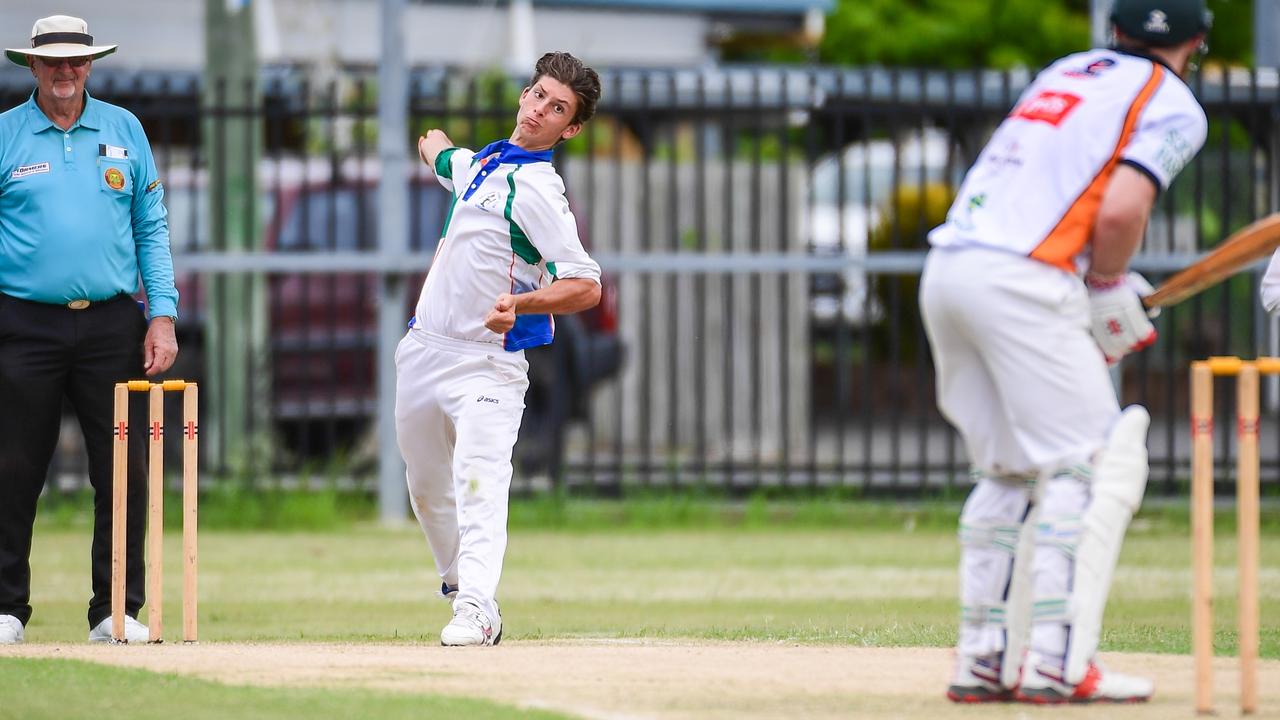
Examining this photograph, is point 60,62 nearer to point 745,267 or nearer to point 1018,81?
point 745,267

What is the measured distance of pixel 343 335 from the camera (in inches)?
532

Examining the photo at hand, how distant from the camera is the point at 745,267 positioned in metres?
12.0

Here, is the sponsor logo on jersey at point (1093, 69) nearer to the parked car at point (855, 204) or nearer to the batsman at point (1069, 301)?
the batsman at point (1069, 301)

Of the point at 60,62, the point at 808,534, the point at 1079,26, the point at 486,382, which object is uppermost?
the point at 1079,26

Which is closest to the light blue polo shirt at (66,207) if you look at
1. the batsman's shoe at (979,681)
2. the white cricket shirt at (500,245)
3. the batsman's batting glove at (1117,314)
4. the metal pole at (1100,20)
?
the white cricket shirt at (500,245)

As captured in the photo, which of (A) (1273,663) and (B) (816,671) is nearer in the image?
(B) (816,671)

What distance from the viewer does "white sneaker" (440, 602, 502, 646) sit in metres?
Answer: 6.50

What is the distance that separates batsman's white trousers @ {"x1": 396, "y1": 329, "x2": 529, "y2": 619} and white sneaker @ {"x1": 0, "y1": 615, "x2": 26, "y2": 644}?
1671 millimetres

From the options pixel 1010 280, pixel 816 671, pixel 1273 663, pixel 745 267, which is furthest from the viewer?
pixel 745 267

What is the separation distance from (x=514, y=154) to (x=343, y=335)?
7.03 m

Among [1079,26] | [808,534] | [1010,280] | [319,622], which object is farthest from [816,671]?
[1079,26]

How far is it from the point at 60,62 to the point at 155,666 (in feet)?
8.26

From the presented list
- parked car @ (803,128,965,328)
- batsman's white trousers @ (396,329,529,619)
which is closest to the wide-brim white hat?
batsman's white trousers @ (396,329,529,619)

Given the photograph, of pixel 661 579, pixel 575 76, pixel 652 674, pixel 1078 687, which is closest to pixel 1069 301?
pixel 1078 687
